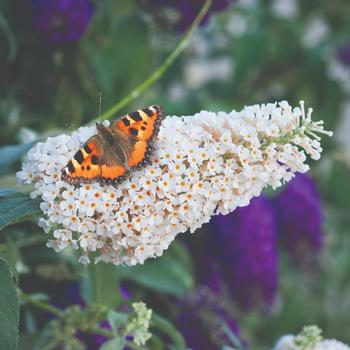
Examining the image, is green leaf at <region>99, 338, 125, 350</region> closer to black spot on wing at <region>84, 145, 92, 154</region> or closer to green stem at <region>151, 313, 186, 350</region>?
green stem at <region>151, 313, 186, 350</region>

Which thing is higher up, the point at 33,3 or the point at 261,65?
the point at 261,65

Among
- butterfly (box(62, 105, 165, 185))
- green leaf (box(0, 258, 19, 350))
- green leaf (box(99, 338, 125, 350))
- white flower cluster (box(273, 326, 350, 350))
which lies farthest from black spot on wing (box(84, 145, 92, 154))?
white flower cluster (box(273, 326, 350, 350))

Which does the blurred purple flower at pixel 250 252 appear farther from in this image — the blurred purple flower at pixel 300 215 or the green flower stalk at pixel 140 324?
the green flower stalk at pixel 140 324

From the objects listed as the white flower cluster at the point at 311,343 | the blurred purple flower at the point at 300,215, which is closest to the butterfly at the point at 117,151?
the white flower cluster at the point at 311,343

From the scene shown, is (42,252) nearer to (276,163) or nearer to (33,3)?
(33,3)

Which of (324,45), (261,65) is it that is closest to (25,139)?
(261,65)

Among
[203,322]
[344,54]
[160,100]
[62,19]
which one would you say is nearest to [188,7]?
[62,19]
